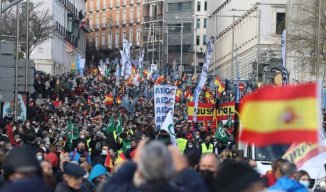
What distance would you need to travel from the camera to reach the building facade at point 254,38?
8238 centimetres

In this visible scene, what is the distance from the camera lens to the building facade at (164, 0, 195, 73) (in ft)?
492

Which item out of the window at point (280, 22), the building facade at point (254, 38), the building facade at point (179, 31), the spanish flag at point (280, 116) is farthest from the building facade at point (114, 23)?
the spanish flag at point (280, 116)

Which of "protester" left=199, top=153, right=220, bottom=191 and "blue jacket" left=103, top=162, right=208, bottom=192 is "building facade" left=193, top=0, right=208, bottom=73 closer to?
"protester" left=199, top=153, right=220, bottom=191

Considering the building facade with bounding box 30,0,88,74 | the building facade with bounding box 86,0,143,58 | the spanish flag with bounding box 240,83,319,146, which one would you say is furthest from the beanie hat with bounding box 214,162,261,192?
the building facade with bounding box 86,0,143,58

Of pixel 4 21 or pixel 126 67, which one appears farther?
pixel 126 67

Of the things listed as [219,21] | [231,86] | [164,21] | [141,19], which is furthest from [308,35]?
[141,19]

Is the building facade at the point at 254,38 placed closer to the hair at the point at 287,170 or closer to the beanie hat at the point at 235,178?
the hair at the point at 287,170

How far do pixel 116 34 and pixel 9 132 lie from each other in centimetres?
14760

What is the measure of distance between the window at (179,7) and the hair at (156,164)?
143 m

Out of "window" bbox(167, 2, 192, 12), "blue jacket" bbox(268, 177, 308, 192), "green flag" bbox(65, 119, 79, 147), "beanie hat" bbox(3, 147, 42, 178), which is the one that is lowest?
"green flag" bbox(65, 119, 79, 147)

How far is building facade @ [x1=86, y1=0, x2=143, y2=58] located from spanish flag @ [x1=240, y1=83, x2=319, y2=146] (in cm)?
15741

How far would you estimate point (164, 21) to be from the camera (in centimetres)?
14912

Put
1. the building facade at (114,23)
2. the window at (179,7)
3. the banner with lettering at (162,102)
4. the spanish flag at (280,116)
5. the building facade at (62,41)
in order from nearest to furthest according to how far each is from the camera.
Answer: the spanish flag at (280,116)
the banner with lettering at (162,102)
the building facade at (62,41)
the window at (179,7)
the building facade at (114,23)

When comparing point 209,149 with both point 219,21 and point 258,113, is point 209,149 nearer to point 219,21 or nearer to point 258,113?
point 258,113
